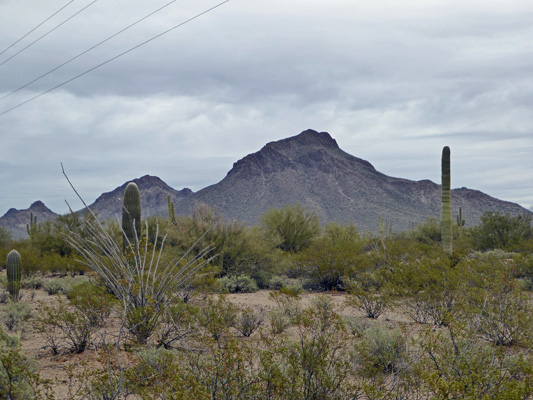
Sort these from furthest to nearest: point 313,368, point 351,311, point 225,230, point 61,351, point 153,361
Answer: point 225,230
point 351,311
point 61,351
point 153,361
point 313,368

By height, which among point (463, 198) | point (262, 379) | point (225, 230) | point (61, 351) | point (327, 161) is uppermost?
point (327, 161)

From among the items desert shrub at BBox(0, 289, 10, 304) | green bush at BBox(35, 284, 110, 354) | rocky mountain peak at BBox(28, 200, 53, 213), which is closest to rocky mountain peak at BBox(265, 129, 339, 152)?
rocky mountain peak at BBox(28, 200, 53, 213)

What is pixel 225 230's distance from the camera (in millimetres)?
19672

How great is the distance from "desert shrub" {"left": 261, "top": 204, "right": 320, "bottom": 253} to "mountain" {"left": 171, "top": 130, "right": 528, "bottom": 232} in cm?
5443

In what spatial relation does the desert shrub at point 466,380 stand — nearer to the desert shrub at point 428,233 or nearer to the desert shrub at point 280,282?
the desert shrub at point 280,282

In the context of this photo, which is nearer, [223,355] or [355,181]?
[223,355]

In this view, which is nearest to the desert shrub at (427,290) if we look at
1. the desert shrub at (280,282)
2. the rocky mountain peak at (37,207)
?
the desert shrub at (280,282)

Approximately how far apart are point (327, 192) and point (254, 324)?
9647 cm

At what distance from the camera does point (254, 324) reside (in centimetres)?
1066

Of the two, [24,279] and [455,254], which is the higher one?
[455,254]

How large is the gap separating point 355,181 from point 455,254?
94974mm

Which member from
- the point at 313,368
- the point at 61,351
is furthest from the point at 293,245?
the point at 313,368

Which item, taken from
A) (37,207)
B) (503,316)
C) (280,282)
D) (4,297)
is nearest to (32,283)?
(4,297)

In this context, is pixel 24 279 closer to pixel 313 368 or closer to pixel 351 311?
pixel 351 311
